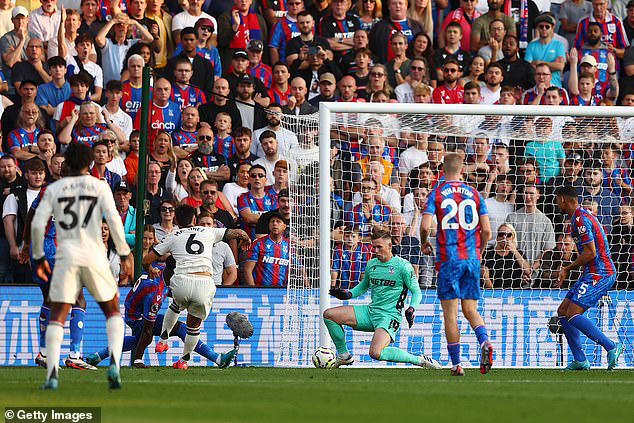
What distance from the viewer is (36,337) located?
1458cm

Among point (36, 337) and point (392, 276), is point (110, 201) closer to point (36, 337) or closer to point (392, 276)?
point (392, 276)

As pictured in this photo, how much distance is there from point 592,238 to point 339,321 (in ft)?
10.4

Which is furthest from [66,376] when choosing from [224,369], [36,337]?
[36,337]

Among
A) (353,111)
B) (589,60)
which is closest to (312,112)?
(353,111)

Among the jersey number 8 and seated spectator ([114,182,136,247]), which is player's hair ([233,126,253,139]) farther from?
the jersey number 8

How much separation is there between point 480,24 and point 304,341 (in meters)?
7.08

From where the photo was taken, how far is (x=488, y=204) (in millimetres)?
15953

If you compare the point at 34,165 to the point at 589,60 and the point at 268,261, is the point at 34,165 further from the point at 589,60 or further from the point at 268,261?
the point at 589,60

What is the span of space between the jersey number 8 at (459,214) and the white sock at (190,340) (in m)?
3.57

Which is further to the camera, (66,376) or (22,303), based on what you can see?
(22,303)

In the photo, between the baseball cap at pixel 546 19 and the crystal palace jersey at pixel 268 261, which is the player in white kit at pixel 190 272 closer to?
the crystal palace jersey at pixel 268 261

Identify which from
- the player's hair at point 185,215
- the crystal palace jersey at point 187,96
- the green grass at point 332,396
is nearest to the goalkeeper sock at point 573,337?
the green grass at point 332,396

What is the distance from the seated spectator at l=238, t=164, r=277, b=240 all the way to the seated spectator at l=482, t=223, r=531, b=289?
326cm

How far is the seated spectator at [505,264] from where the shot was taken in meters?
15.0
